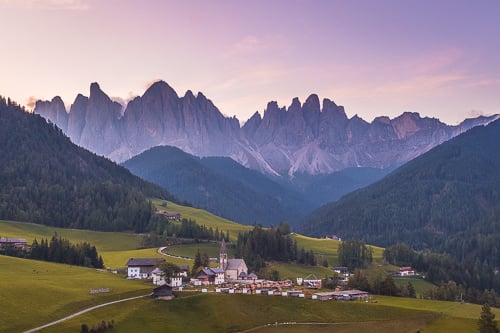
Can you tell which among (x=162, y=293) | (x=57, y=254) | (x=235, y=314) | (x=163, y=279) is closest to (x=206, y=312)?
(x=235, y=314)

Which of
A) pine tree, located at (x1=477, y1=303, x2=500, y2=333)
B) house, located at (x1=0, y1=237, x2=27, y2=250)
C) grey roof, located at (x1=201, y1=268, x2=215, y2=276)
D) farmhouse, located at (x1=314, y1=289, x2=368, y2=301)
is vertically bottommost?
pine tree, located at (x1=477, y1=303, x2=500, y2=333)

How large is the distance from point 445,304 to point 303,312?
110 ft

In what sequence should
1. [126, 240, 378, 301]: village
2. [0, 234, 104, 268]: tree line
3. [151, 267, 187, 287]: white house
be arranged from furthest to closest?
1. [0, 234, 104, 268]: tree line
2. [151, 267, 187, 287]: white house
3. [126, 240, 378, 301]: village

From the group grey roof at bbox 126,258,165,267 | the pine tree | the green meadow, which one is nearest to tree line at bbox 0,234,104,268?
grey roof at bbox 126,258,165,267

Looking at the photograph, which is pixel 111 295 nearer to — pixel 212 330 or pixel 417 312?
pixel 212 330

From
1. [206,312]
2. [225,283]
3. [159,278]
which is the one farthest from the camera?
[225,283]

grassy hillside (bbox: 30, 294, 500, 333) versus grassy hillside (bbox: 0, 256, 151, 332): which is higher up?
grassy hillside (bbox: 0, 256, 151, 332)

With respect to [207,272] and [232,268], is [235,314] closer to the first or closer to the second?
[207,272]

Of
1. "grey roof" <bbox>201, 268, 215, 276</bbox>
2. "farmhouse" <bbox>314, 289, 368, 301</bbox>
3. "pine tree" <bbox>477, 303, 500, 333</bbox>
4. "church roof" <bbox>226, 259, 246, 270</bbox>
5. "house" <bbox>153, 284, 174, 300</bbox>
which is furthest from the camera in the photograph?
"church roof" <bbox>226, 259, 246, 270</bbox>

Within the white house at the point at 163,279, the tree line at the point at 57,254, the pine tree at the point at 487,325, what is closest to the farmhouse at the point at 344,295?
the white house at the point at 163,279

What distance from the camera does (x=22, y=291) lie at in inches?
3991

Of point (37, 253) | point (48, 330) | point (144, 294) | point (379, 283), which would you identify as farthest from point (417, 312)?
point (37, 253)

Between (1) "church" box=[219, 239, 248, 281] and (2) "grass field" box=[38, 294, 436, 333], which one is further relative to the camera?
(1) "church" box=[219, 239, 248, 281]

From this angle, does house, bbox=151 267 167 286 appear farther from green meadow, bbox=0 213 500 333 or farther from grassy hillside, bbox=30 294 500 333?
grassy hillside, bbox=30 294 500 333
